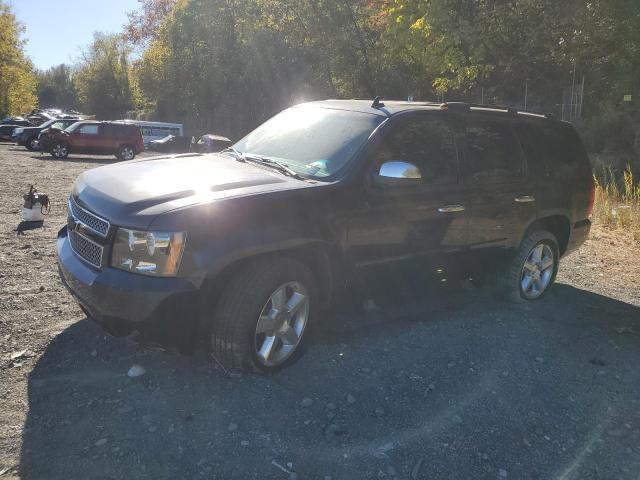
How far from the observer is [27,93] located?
49094mm

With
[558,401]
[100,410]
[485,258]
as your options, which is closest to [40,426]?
[100,410]

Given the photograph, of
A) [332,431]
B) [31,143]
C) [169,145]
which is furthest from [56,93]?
[332,431]

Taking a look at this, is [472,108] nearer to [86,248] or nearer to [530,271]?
[530,271]

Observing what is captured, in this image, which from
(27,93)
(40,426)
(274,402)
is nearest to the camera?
(40,426)

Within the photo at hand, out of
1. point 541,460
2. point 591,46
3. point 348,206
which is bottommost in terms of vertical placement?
point 541,460

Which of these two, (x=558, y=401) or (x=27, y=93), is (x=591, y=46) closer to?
(x=558, y=401)

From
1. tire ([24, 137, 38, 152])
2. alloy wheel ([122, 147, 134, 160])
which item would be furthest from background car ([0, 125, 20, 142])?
alloy wheel ([122, 147, 134, 160])

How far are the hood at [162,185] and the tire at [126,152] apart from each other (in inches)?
882

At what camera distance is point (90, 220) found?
362 centimetres

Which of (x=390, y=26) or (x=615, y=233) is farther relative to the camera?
(x=390, y=26)

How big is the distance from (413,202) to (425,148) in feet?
1.70

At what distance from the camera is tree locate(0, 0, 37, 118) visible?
140 feet

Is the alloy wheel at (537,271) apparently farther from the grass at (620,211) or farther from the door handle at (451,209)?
the grass at (620,211)

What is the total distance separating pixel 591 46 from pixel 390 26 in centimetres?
658
